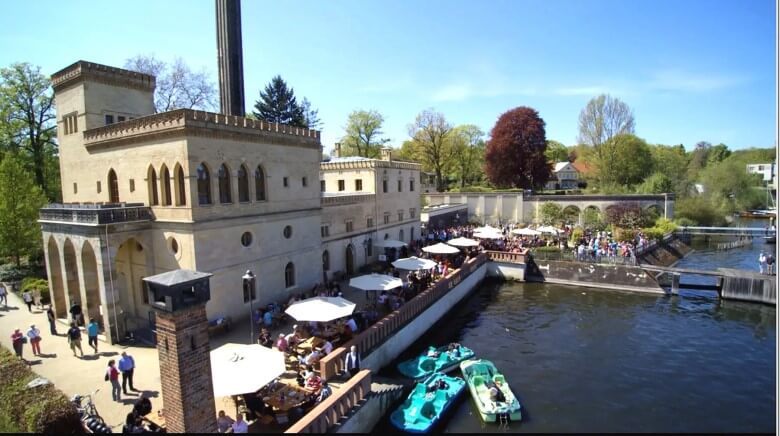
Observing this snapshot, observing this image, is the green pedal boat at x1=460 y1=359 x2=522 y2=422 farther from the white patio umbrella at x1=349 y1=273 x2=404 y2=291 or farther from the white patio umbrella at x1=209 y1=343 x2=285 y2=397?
Result: the white patio umbrella at x1=209 y1=343 x2=285 y2=397

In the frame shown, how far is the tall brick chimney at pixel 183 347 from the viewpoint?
845cm

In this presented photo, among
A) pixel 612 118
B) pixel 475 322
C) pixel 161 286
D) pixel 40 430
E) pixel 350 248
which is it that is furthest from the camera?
pixel 612 118

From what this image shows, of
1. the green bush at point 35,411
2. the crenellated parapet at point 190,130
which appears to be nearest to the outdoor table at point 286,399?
the green bush at point 35,411

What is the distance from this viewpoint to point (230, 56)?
2612cm

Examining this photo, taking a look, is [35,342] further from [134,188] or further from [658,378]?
[658,378]

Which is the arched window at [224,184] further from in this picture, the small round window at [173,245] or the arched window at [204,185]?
the small round window at [173,245]

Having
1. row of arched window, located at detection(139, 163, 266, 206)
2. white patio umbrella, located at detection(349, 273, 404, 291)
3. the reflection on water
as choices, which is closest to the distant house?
the reflection on water

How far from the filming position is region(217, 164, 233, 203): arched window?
18.6 meters

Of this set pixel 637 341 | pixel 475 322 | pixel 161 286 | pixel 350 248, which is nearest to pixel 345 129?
pixel 350 248

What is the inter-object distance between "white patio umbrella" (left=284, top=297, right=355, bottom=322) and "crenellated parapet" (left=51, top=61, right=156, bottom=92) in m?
17.0

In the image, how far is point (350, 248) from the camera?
29.5 m

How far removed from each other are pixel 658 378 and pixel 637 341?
4.05 m

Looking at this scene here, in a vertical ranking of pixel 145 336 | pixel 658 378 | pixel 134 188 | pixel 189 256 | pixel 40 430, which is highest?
pixel 134 188

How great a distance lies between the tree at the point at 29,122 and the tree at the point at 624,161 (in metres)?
62.0
